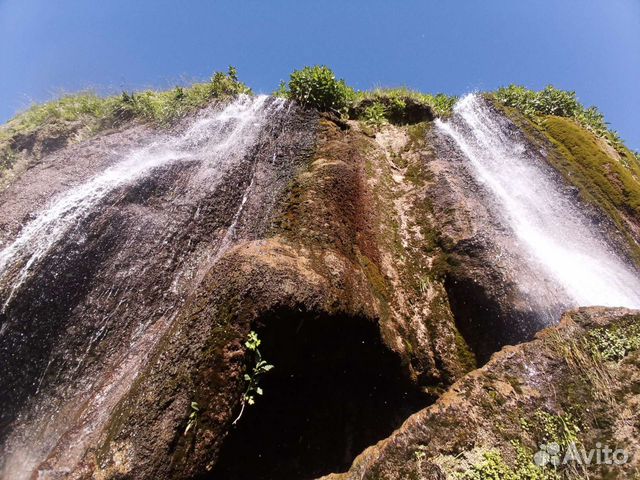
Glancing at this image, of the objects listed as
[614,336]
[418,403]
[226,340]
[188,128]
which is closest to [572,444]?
[614,336]

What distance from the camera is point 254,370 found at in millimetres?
3967

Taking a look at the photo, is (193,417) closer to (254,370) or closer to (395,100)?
(254,370)

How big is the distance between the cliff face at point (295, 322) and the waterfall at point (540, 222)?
319 mm

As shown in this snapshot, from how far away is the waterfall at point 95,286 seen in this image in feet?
16.6

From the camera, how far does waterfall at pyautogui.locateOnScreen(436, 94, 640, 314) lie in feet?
19.8

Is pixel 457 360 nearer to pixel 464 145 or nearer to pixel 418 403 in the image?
pixel 418 403

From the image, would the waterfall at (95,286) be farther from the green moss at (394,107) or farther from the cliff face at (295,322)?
the green moss at (394,107)

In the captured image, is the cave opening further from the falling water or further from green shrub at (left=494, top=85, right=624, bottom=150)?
green shrub at (left=494, top=85, right=624, bottom=150)

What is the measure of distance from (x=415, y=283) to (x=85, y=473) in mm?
4855

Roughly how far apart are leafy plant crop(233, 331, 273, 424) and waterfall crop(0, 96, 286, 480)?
1785mm

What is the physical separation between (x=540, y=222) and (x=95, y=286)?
8108 mm

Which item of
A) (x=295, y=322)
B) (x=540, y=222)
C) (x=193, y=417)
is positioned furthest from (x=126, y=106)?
(x=540, y=222)

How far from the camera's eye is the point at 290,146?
8.60 meters

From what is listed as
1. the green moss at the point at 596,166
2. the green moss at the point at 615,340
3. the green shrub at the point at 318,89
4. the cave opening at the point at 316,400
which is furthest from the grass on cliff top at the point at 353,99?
the green moss at the point at 615,340
